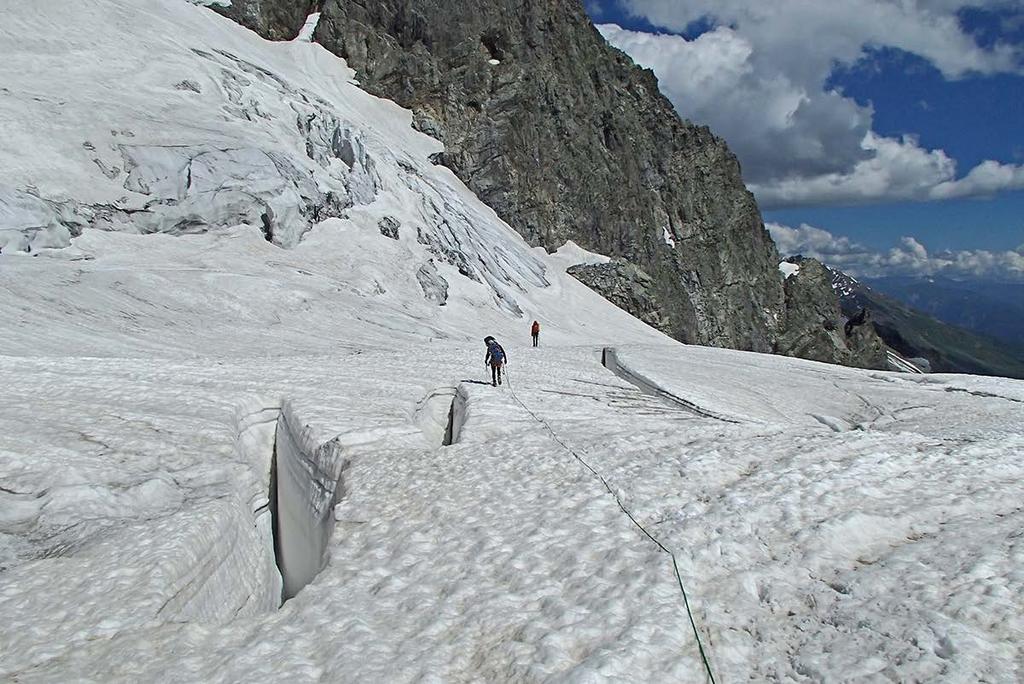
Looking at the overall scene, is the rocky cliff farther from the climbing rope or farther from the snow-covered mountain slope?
the climbing rope

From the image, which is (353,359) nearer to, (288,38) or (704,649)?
(704,649)

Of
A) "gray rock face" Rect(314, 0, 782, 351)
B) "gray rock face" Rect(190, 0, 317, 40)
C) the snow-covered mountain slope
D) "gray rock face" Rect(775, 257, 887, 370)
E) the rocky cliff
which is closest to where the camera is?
the snow-covered mountain slope

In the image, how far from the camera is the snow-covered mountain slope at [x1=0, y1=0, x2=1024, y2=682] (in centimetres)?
568

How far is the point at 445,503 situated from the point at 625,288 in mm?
63049

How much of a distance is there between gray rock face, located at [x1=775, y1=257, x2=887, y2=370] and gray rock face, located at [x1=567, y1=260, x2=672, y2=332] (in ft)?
104

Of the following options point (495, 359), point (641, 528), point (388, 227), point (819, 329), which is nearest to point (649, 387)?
point (495, 359)

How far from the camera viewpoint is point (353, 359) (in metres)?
20.0

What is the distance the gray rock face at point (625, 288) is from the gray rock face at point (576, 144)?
1139 millimetres

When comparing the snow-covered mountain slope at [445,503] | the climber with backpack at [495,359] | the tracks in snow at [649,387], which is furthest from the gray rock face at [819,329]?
the climber with backpack at [495,359]

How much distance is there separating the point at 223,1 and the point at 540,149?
115 ft

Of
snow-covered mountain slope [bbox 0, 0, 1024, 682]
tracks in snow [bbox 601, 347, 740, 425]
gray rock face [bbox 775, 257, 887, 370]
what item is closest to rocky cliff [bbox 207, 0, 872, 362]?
gray rock face [bbox 775, 257, 887, 370]

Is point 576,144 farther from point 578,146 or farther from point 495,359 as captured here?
point 495,359

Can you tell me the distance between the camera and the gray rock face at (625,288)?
68500 millimetres

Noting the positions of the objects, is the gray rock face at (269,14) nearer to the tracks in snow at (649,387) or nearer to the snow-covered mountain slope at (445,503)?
the snow-covered mountain slope at (445,503)
